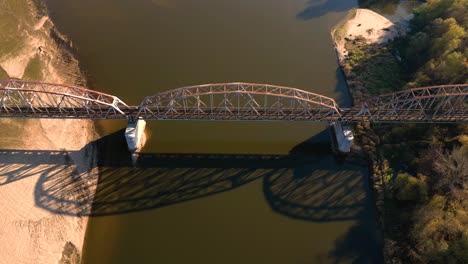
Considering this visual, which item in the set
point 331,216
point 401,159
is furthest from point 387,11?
point 331,216

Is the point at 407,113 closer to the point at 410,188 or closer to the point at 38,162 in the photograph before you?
the point at 410,188

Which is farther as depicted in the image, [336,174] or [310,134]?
[310,134]

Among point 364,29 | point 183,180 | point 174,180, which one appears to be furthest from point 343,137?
point 364,29

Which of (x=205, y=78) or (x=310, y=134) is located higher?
(x=205, y=78)

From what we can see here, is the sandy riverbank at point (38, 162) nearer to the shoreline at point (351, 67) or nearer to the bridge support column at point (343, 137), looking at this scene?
the bridge support column at point (343, 137)

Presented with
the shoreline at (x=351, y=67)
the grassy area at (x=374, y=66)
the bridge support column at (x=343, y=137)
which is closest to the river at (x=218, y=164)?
the shoreline at (x=351, y=67)

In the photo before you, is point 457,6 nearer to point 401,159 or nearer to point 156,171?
point 401,159
